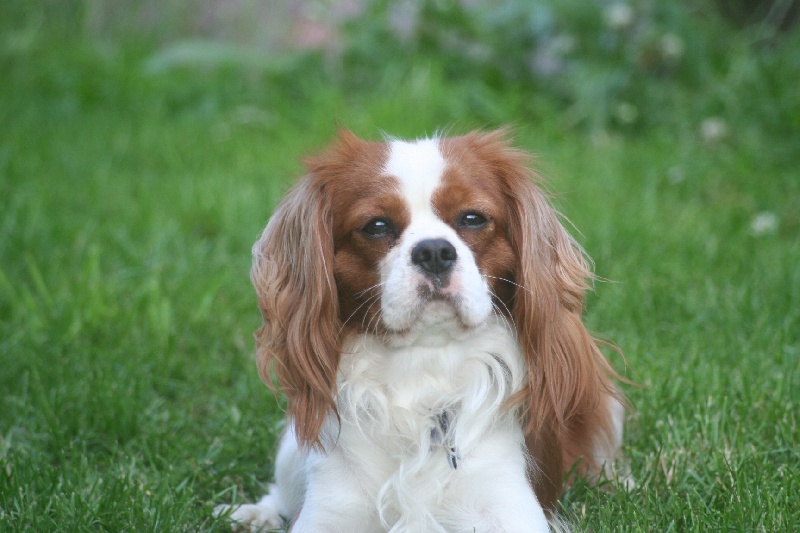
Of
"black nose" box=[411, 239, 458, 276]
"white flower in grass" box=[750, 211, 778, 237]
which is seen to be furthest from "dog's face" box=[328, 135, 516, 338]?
"white flower in grass" box=[750, 211, 778, 237]

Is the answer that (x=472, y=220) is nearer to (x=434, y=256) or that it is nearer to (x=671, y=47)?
(x=434, y=256)

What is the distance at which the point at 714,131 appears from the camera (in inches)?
236

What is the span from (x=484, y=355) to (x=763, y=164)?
354cm

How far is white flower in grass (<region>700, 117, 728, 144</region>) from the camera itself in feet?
19.6

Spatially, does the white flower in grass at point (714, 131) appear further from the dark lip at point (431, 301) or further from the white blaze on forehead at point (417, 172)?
the dark lip at point (431, 301)

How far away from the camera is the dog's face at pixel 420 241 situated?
8.24ft

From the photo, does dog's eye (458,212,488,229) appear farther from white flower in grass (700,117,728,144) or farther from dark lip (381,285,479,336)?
white flower in grass (700,117,728,144)

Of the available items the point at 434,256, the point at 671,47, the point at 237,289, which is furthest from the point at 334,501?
the point at 671,47

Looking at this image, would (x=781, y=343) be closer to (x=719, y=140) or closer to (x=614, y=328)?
(x=614, y=328)

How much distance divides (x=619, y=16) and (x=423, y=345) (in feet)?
14.2

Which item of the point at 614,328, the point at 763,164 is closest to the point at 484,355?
the point at 614,328

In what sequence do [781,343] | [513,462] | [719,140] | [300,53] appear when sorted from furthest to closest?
[300,53] → [719,140] → [781,343] → [513,462]

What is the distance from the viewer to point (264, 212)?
5375 millimetres

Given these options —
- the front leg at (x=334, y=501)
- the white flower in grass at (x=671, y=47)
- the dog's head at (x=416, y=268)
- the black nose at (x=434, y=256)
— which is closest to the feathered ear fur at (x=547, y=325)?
the dog's head at (x=416, y=268)
